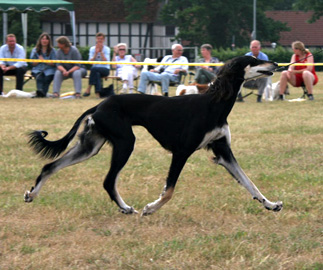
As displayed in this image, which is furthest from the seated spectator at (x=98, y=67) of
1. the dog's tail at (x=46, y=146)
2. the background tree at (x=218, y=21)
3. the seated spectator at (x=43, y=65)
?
the background tree at (x=218, y=21)

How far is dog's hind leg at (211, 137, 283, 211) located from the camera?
522 cm

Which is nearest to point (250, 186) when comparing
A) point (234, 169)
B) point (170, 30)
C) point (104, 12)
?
point (234, 169)

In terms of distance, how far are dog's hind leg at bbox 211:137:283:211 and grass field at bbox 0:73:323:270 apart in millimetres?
95

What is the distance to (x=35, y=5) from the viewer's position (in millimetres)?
20922

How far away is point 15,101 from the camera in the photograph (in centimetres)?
1511

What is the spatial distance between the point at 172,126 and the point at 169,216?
0.69m

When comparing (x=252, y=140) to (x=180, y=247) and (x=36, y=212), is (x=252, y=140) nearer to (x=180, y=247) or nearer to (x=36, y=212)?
(x=36, y=212)

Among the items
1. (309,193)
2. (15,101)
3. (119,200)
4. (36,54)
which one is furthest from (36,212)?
(36,54)

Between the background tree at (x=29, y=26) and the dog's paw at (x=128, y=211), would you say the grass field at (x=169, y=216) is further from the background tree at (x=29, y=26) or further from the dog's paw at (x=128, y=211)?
the background tree at (x=29, y=26)

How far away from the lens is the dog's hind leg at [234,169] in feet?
17.1

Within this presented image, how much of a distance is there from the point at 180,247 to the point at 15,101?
37.8ft

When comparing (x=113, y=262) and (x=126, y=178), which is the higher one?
(x=113, y=262)

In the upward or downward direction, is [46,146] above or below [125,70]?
above

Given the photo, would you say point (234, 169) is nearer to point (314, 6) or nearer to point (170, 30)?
point (314, 6)
